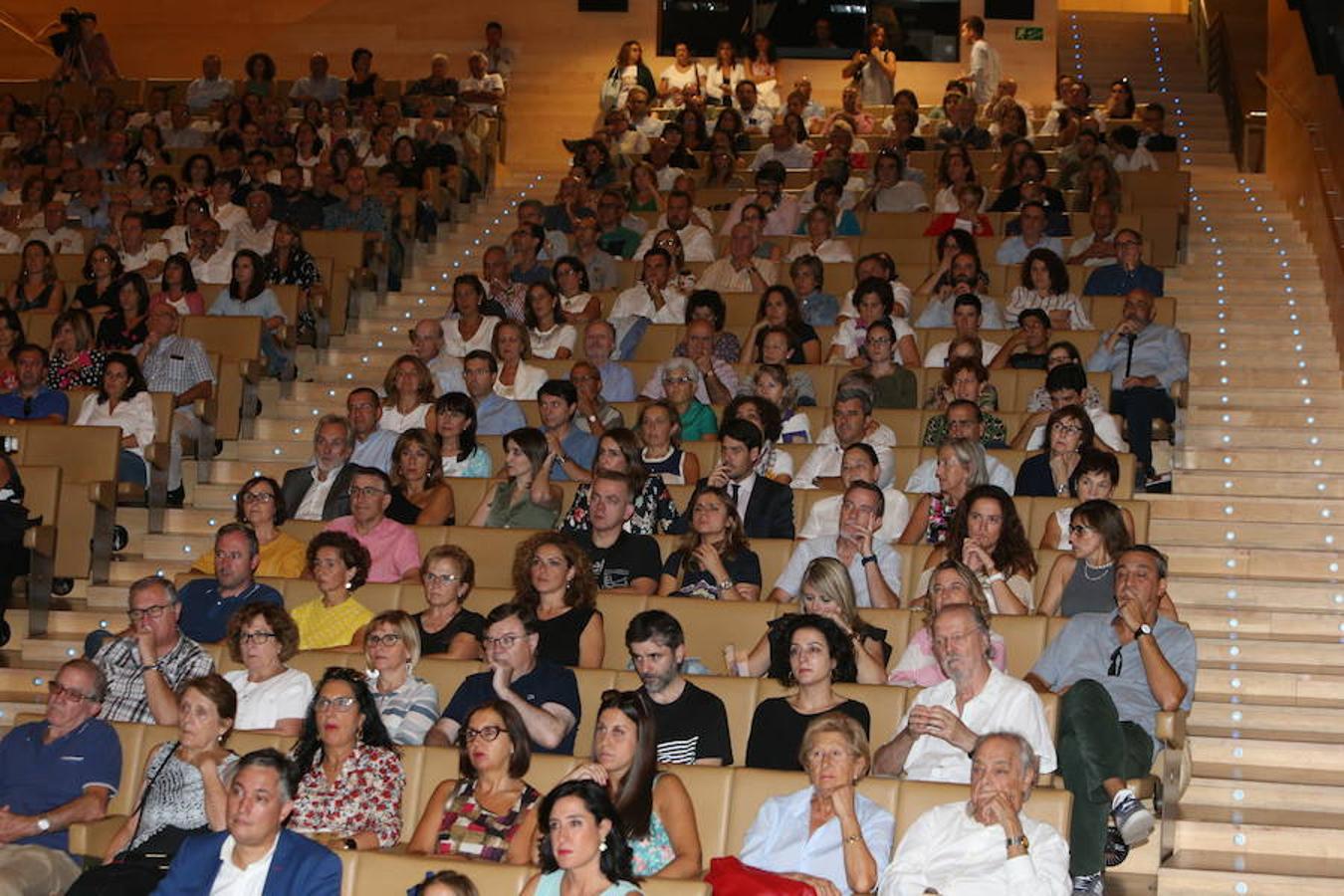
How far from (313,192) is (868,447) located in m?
5.08

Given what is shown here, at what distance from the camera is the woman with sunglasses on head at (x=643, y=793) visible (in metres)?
4.28

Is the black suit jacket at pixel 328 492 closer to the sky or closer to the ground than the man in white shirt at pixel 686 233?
closer to the ground

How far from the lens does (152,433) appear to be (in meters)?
7.61

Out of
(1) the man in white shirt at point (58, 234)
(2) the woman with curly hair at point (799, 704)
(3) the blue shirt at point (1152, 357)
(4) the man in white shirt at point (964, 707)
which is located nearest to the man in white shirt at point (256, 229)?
(1) the man in white shirt at point (58, 234)

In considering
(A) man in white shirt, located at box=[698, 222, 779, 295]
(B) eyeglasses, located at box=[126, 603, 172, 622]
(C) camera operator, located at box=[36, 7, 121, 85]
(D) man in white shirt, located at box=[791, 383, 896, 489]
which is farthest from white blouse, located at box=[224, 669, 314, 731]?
(C) camera operator, located at box=[36, 7, 121, 85]

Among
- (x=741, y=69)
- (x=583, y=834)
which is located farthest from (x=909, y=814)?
(x=741, y=69)

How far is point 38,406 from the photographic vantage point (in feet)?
25.4

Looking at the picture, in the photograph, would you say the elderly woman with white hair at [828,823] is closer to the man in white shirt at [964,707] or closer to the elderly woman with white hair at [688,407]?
the man in white shirt at [964,707]

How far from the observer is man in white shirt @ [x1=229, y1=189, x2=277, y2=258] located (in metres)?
9.80

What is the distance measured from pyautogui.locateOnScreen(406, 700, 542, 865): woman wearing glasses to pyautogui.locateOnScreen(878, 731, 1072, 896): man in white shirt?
856 mm

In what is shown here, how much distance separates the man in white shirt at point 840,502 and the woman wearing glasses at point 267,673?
5.81 ft

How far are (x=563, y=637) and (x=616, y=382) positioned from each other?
247 centimetres

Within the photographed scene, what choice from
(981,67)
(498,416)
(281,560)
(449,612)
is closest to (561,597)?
(449,612)

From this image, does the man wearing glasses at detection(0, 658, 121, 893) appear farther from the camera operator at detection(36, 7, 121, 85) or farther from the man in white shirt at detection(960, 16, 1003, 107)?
the camera operator at detection(36, 7, 121, 85)
